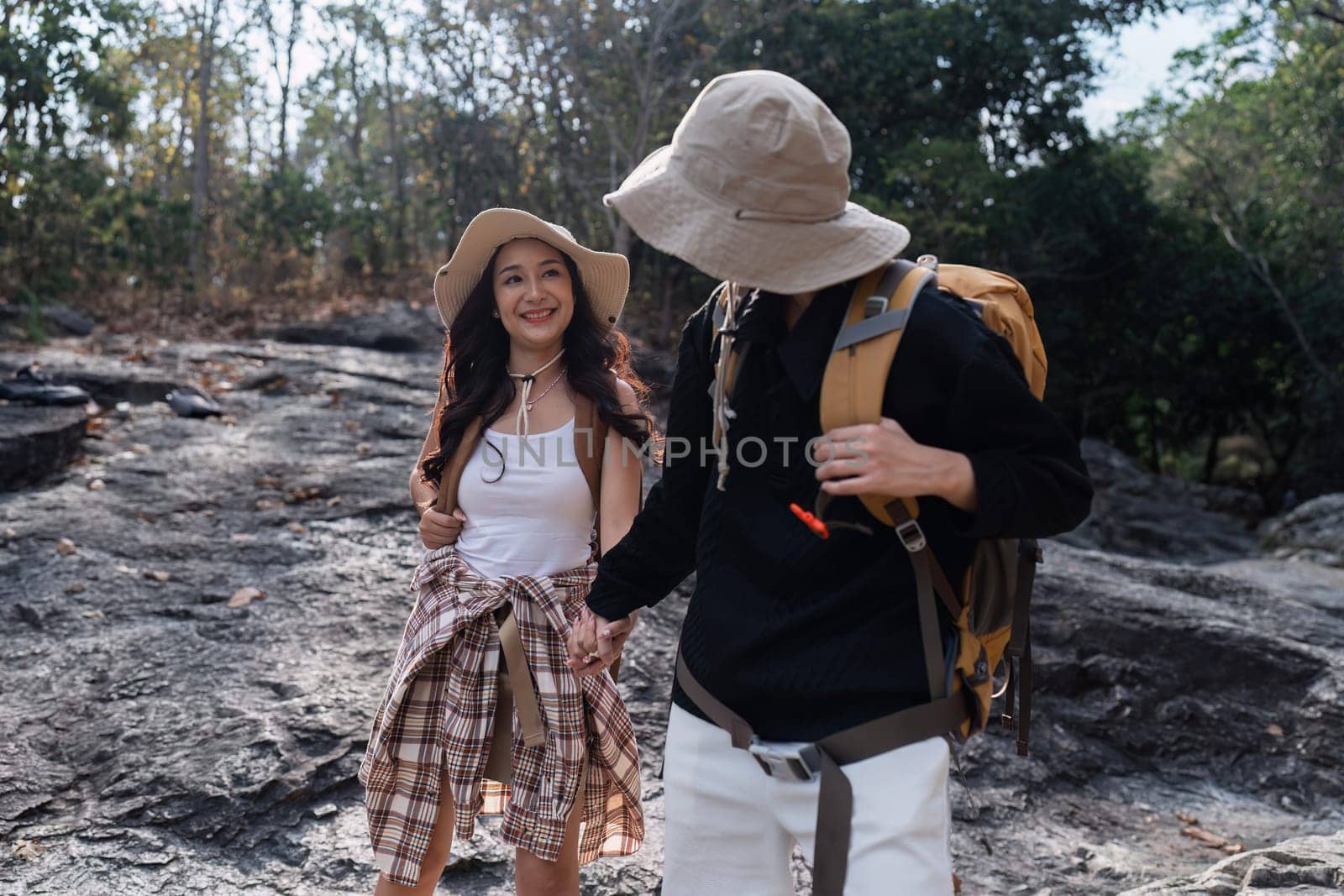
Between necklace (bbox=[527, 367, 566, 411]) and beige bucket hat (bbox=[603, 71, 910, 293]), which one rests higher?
beige bucket hat (bbox=[603, 71, 910, 293])

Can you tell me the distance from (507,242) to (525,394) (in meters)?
0.37

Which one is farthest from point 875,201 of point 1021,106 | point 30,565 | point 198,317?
point 30,565

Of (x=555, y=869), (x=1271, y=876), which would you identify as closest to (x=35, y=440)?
(x=555, y=869)

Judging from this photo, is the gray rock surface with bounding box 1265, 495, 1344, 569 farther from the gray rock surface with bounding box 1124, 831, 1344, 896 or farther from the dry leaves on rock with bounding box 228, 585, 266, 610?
the dry leaves on rock with bounding box 228, 585, 266, 610

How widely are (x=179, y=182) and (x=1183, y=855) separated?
19.2 metres

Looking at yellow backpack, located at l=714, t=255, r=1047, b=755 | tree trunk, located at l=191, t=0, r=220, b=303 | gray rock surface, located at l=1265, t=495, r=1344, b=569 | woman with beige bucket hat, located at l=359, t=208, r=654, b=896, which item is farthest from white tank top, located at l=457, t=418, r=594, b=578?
tree trunk, located at l=191, t=0, r=220, b=303

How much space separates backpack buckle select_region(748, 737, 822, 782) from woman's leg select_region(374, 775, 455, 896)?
1.03m

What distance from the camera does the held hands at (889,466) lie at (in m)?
1.61

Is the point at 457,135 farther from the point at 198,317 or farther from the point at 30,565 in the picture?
the point at 30,565

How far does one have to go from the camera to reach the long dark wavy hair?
106 inches

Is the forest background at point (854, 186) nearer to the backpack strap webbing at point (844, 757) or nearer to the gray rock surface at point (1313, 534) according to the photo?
the gray rock surface at point (1313, 534)

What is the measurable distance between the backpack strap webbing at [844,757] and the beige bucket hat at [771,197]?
2.09 ft

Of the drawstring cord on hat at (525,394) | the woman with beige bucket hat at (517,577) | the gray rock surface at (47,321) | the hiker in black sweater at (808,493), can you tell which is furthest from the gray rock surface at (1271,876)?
the gray rock surface at (47,321)

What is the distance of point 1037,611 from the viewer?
5371 mm
